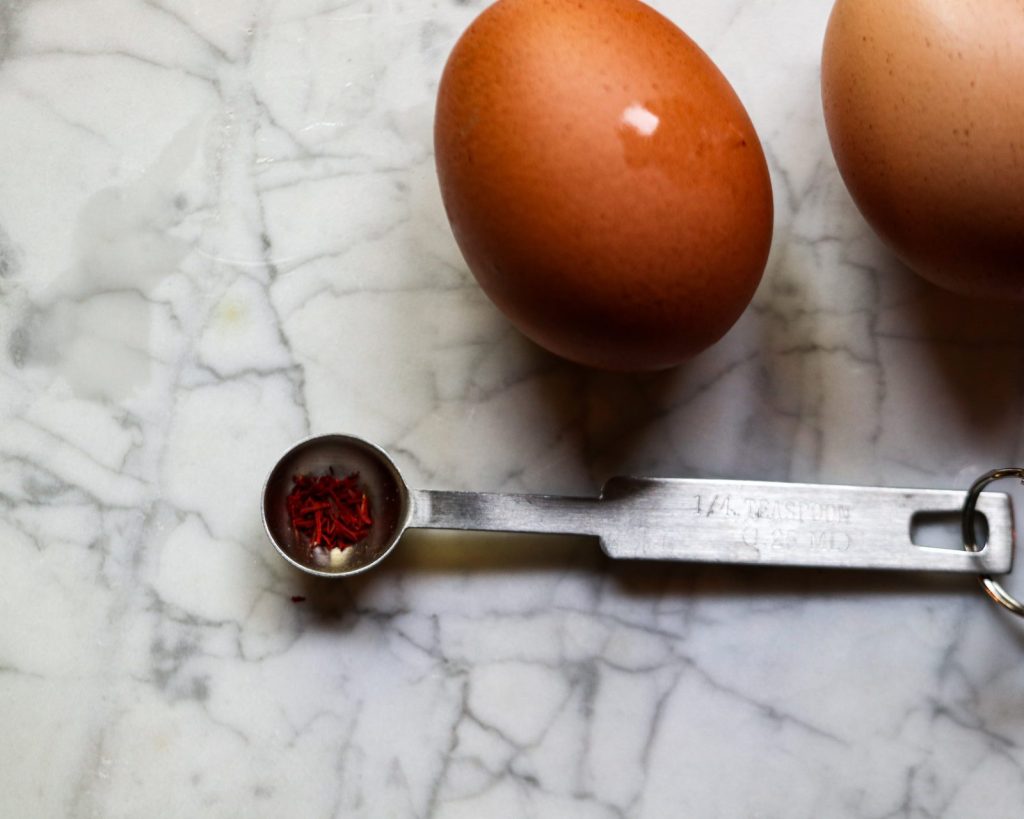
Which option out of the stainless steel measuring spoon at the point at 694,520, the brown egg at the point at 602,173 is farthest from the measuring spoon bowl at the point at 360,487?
the brown egg at the point at 602,173

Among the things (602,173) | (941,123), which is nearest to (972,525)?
(941,123)

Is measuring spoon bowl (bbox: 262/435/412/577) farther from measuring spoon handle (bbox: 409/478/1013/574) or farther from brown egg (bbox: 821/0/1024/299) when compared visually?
brown egg (bbox: 821/0/1024/299)

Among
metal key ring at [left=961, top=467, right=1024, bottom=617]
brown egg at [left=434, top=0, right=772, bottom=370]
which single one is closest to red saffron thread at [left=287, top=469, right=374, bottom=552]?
brown egg at [left=434, top=0, right=772, bottom=370]

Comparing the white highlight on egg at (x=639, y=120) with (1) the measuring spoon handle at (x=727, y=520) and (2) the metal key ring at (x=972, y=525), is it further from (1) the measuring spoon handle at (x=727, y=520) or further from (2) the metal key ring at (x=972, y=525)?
(2) the metal key ring at (x=972, y=525)

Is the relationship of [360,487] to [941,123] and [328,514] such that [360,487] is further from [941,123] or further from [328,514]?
[941,123]

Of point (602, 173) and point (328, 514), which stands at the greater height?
point (602, 173)

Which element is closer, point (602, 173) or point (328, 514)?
point (602, 173)
